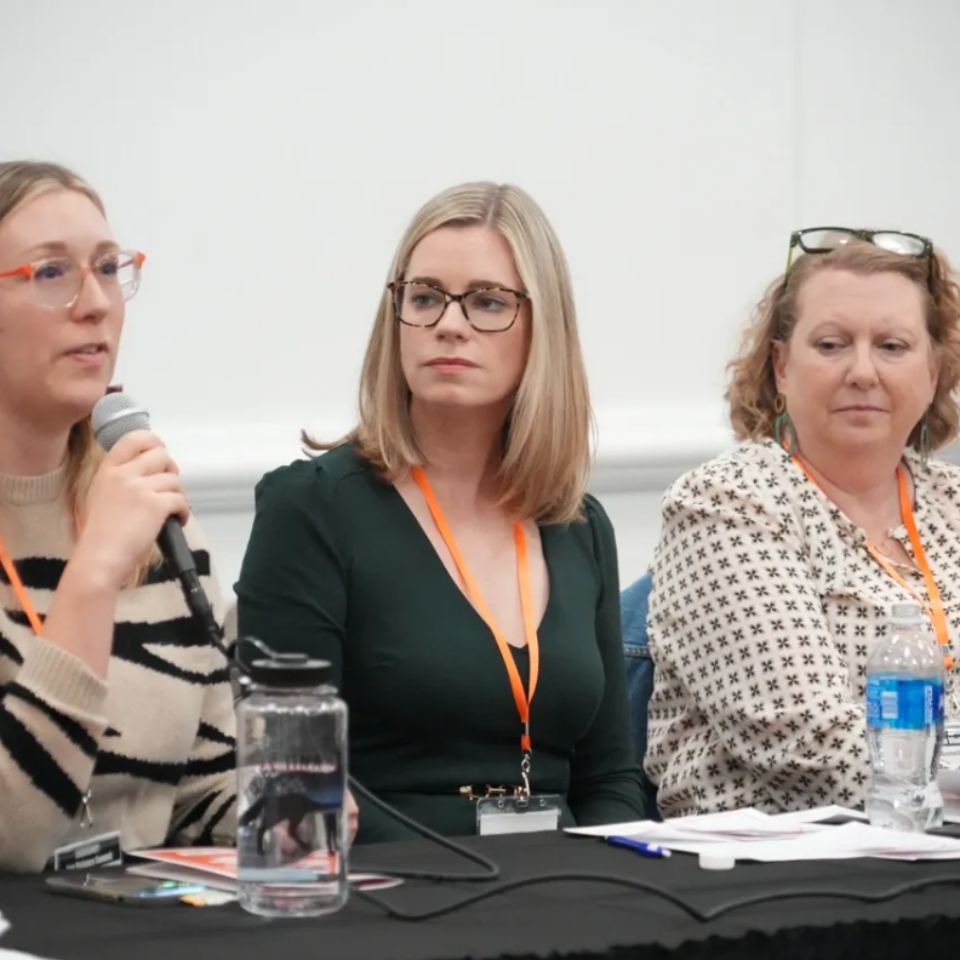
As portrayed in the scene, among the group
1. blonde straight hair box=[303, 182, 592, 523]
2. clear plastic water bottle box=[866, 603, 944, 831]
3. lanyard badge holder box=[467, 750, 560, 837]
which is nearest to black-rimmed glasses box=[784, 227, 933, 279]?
blonde straight hair box=[303, 182, 592, 523]

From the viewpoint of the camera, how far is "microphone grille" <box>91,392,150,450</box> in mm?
1792

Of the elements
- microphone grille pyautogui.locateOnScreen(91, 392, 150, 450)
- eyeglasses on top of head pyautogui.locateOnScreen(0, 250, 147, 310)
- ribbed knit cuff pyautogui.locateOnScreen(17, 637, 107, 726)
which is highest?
eyeglasses on top of head pyautogui.locateOnScreen(0, 250, 147, 310)

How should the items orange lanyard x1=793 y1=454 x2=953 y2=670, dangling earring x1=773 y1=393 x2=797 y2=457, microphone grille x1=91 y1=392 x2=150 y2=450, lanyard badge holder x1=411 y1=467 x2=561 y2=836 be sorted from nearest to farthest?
microphone grille x1=91 y1=392 x2=150 y2=450
lanyard badge holder x1=411 y1=467 x2=561 y2=836
orange lanyard x1=793 y1=454 x2=953 y2=670
dangling earring x1=773 y1=393 x2=797 y2=457

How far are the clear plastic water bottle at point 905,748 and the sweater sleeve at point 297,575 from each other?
678 millimetres

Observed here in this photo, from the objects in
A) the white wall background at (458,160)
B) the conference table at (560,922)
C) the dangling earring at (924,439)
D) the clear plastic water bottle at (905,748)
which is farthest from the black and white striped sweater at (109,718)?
the white wall background at (458,160)

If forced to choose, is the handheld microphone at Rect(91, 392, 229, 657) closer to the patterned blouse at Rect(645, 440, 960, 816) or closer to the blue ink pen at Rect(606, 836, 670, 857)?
the blue ink pen at Rect(606, 836, 670, 857)

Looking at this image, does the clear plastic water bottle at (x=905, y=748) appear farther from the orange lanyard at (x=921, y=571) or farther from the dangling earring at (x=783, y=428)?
the dangling earring at (x=783, y=428)

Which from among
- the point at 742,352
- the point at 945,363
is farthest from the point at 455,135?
the point at 945,363

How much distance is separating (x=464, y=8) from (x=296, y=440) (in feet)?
3.45

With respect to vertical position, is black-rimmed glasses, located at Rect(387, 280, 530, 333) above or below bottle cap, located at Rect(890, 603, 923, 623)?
above

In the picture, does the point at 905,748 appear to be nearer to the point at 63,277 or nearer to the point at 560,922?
the point at 560,922

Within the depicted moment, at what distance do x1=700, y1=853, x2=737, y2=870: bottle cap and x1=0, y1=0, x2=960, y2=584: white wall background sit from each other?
213 centimetres

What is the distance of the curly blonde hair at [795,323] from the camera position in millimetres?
2824

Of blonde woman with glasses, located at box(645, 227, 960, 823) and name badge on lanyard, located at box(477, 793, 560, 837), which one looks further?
blonde woman with glasses, located at box(645, 227, 960, 823)
